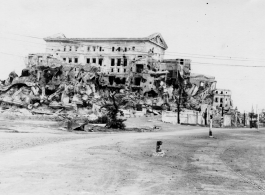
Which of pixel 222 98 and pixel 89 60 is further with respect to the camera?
pixel 222 98

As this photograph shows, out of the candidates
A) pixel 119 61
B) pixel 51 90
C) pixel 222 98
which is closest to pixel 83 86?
pixel 51 90

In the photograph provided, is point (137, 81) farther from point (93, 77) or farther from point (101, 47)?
point (101, 47)

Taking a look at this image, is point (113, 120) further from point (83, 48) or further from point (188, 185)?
point (83, 48)

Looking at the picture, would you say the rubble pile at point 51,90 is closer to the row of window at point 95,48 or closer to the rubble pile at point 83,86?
the rubble pile at point 83,86

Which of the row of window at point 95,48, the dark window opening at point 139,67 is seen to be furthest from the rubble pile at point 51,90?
the row of window at point 95,48

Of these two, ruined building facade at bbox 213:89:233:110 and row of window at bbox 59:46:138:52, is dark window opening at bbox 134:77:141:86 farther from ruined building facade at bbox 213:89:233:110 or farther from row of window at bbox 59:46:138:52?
ruined building facade at bbox 213:89:233:110

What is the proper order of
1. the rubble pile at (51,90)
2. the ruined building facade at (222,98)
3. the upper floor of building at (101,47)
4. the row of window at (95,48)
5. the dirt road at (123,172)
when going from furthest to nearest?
the ruined building facade at (222,98) < the row of window at (95,48) < the upper floor of building at (101,47) < the rubble pile at (51,90) < the dirt road at (123,172)

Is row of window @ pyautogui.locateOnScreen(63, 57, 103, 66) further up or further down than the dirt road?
further up

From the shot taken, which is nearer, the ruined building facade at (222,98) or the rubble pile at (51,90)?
the rubble pile at (51,90)

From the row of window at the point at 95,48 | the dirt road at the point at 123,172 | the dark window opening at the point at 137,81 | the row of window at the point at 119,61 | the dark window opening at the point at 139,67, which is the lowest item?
A: the dirt road at the point at 123,172

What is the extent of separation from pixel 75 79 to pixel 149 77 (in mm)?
17835

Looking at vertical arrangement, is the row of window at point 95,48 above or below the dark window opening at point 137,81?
above

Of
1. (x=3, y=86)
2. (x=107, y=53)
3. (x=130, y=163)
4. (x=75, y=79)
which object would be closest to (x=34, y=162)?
(x=130, y=163)

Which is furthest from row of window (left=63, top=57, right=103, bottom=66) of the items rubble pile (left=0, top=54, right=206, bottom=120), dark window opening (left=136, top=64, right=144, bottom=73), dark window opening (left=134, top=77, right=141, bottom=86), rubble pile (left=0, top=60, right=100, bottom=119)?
dark window opening (left=134, top=77, right=141, bottom=86)
